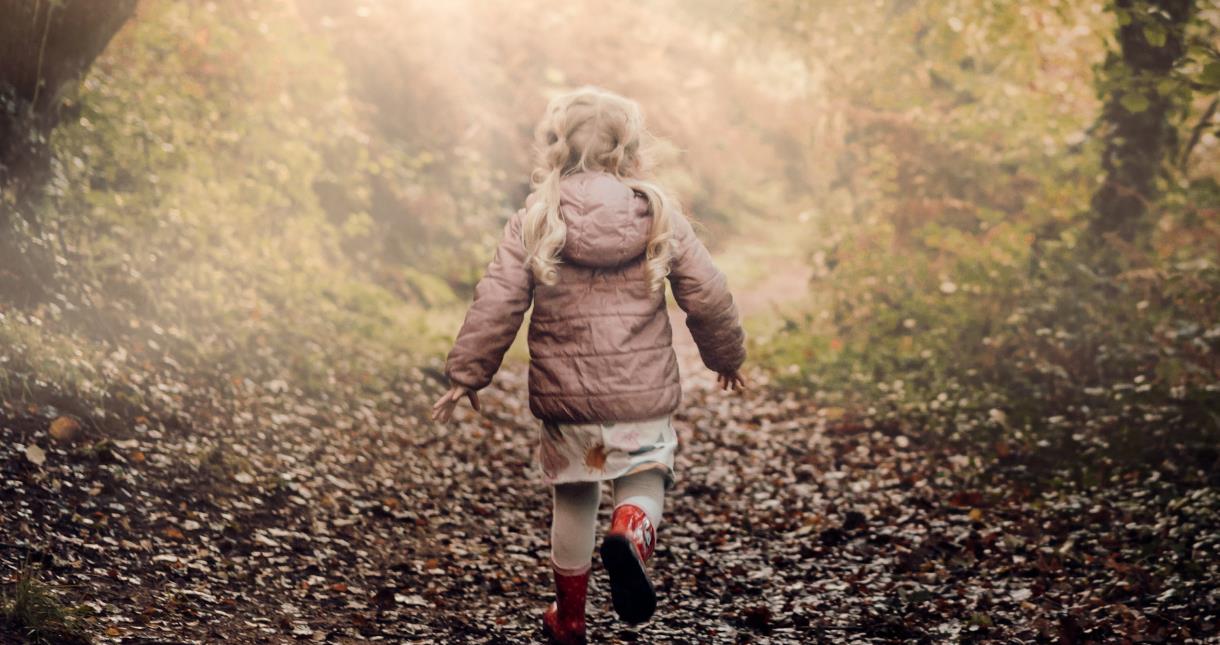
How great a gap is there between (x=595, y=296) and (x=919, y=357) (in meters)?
5.76

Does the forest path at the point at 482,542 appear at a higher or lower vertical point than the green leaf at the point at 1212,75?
lower

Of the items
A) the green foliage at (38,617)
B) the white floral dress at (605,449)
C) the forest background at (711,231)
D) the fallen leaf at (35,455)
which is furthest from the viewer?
the forest background at (711,231)

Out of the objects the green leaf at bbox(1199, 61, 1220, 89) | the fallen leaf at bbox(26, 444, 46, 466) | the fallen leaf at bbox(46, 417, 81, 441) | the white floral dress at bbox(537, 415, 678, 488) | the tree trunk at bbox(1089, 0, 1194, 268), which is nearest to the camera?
the white floral dress at bbox(537, 415, 678, 488)

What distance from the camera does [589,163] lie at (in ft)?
13.1

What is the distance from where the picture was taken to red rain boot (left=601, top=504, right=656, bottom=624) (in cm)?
363

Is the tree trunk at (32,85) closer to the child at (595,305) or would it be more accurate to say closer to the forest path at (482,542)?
the forest path at (482,542)

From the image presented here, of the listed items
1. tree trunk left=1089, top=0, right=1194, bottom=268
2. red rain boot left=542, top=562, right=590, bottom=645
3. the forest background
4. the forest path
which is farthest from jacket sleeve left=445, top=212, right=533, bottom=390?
tree trunk left=1089, top=0, right=1194, bottom=268

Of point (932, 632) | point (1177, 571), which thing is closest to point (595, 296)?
point (932, 632)

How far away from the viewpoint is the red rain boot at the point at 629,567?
363cm

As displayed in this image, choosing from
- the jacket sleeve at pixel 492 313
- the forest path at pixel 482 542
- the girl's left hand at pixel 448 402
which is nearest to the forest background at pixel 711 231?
the forest path at pixel 482 542

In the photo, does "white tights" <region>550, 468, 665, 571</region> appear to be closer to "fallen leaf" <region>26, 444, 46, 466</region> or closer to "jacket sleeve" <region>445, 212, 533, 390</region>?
"jacket sleeve" <region>445, 212, 533, 390</region>

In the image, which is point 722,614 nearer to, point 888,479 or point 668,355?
point 668,355

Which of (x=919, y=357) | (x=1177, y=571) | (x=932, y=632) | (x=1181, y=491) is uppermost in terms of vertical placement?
(x=919, y=357)

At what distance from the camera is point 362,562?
16.2 ft
